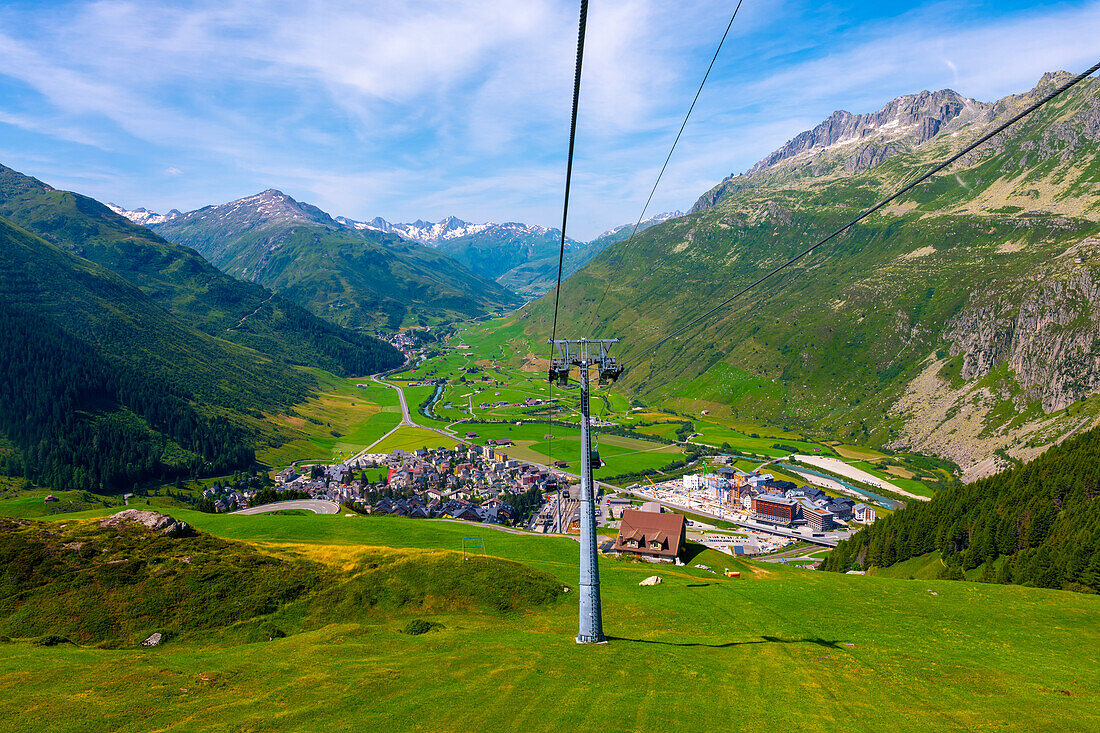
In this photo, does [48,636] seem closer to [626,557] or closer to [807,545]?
[626,557]

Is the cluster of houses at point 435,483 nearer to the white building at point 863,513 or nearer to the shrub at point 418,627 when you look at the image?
the shrub at point 418,627

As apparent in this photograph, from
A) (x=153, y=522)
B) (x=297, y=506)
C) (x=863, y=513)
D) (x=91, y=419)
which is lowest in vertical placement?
(x=863, y=513)

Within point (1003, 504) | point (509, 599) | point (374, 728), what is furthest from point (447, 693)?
point (1003, 504)

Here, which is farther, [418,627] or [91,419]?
[91,419]

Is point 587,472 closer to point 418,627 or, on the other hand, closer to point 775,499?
point 418,627

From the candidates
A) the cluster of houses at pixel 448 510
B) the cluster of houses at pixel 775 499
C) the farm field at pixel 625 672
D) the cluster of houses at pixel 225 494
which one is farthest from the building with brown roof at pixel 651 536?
the cluster of houses at pixel 225 494

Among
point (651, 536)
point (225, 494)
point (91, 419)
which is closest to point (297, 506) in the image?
point (651, 536)

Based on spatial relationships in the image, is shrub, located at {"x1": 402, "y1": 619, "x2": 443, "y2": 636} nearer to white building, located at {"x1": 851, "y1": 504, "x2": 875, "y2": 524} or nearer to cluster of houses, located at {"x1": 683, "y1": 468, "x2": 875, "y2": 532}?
cluster of houses, located at {"x1": 683, "y1": 468, "x2": 875, "y2": 532}
